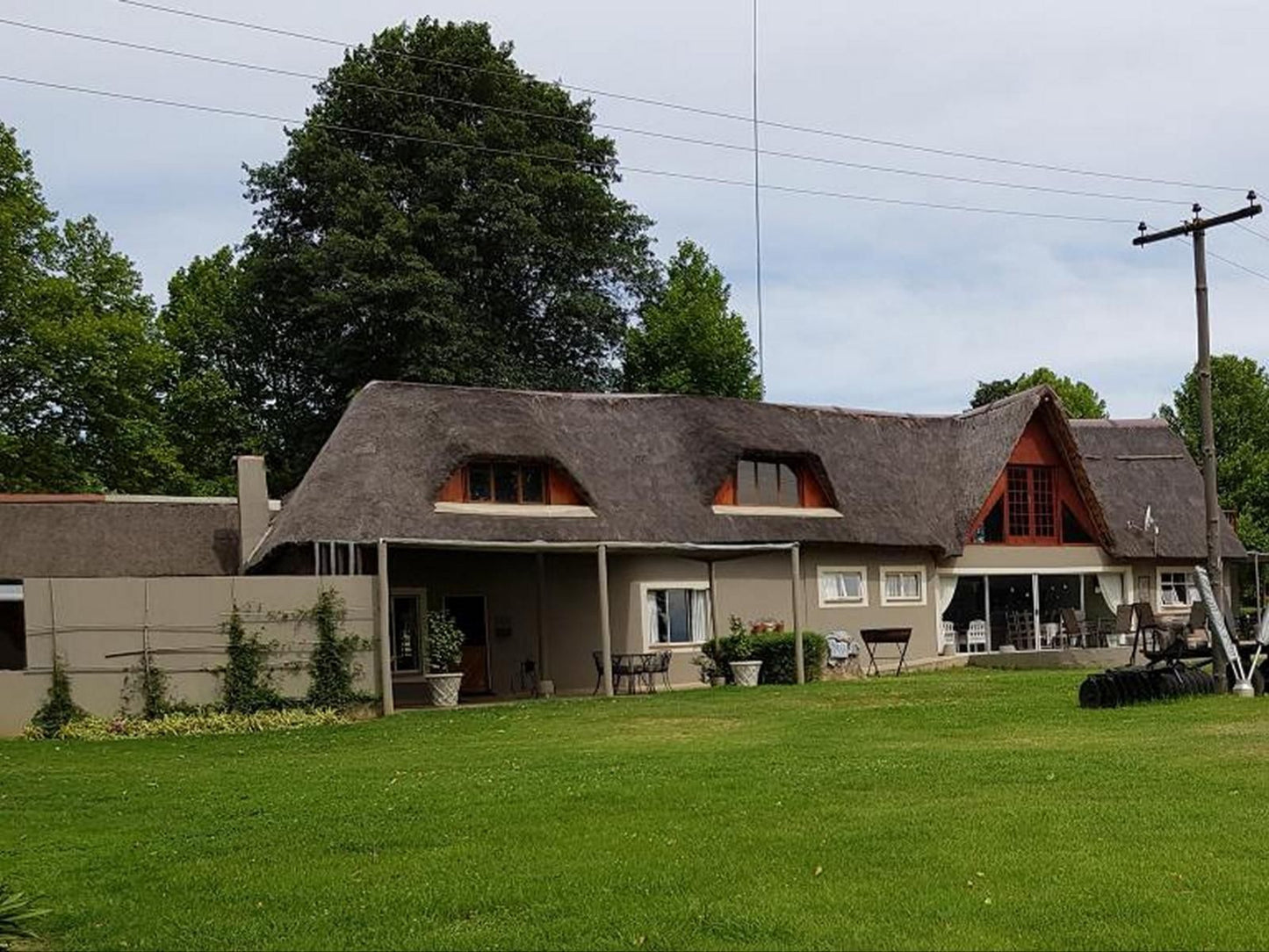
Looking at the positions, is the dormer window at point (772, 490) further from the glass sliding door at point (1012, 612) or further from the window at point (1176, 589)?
the window at point (1176, 589)

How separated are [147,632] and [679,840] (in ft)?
45.7

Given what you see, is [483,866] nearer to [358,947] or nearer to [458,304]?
[358,947]

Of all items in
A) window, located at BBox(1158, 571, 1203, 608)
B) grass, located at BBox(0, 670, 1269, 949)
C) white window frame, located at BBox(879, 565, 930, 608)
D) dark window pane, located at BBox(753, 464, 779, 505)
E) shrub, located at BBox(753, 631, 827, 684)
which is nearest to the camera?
grass, located at BBox(0, 670, 1269, 949)

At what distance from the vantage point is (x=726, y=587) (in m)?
30.1

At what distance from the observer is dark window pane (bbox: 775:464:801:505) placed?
105 feet

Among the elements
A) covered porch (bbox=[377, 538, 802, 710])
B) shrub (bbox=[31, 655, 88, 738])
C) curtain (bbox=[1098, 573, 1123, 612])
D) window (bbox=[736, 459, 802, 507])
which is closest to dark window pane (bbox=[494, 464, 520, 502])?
covered porch (bbox=[377, 538, 802, 710])

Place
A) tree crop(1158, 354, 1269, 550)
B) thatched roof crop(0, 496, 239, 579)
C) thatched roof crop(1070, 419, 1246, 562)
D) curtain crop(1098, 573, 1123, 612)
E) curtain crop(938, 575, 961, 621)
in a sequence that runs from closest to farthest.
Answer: thatched roof crop(0, 496, 239, 579) → curtain crop(938, 575, 961, 621) → curtain crop(1098, 573, 1123, 612) → thatched roof crop(1070, 419, 1246, 562) → tree crop(1158, 354, 1269, 550)

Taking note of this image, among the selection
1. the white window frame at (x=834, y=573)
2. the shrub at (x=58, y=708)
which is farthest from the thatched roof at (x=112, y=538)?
the white window frame at (x=834, y=573)

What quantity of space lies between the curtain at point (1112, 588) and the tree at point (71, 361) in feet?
77.6

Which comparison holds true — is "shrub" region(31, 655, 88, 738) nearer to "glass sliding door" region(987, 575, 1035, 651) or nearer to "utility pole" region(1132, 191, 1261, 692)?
"utility pole" region(1132, 191, 1261, 692)

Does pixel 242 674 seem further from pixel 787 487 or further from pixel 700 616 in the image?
pixel 787 487

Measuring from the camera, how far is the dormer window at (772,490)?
30.9 meters

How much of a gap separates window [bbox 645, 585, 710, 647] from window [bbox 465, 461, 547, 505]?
289 centimetres

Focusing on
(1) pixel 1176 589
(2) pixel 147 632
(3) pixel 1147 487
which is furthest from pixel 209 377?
(1) pixel 1176 589
